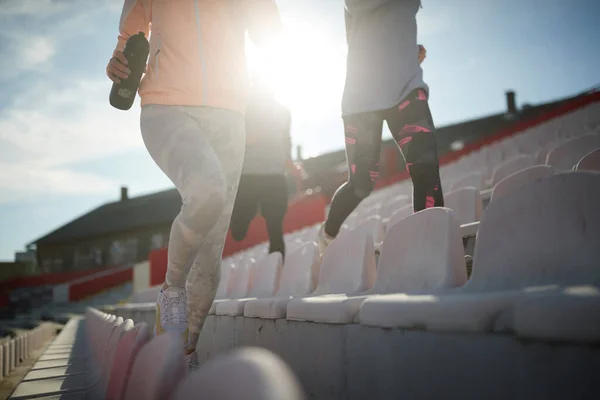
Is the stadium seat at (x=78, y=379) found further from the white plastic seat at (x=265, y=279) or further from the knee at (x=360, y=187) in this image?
the knee at (x=360, y=187)

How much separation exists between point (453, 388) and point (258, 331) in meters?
1.07

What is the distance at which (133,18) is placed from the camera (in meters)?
1.74

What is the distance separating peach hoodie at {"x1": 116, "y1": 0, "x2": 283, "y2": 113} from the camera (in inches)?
65.1

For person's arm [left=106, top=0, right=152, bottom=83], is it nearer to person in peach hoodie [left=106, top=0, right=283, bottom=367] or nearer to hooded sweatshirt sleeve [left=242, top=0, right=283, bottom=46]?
person in peach hoodie [left=106, top=0, right=283, bottom=367]

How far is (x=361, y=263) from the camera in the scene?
5.31 feet

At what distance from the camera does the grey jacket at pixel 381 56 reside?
191 centimetres

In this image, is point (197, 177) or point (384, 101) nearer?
point (197, 177)

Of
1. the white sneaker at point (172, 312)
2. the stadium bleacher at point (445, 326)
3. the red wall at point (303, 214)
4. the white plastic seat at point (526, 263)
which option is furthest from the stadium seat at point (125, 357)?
the red wall at point (303, 214)

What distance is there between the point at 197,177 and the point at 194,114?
317 mm

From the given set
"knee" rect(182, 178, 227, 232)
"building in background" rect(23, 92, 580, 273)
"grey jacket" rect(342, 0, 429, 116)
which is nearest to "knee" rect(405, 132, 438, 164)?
"grey jacket" rect(342, 0, 429, 116)

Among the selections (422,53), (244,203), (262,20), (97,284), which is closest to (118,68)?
(262,20)

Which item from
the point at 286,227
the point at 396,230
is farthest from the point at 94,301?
the point at 396,230

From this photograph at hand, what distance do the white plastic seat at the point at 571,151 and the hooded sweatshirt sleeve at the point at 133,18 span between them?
234cm

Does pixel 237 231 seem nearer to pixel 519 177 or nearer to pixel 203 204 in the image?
pixel 203 204
